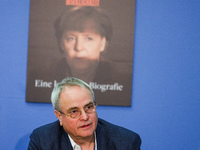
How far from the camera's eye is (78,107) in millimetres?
1374

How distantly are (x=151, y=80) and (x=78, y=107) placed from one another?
1.02 metres

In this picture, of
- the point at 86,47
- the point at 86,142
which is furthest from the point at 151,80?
the point at 86,142

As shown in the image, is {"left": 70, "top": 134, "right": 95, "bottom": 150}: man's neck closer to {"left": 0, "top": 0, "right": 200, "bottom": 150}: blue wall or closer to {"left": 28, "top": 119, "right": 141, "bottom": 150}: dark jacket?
{"left": 28, "top": 119, "right": 141, "bottom": 150}: dark jacket

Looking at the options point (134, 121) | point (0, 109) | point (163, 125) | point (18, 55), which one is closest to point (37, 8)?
point (18, 55)

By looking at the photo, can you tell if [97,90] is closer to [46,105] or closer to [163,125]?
[46,105]

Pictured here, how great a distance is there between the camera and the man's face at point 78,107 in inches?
54.1

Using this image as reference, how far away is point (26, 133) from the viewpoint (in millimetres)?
2174

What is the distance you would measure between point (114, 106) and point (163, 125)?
49cm

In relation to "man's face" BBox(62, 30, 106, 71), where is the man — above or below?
below

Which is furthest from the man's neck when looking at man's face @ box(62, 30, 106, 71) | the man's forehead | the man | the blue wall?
man's face @ box(62, 30, 106, 71)

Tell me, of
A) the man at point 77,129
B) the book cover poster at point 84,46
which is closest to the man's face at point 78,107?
the man at point 77,129

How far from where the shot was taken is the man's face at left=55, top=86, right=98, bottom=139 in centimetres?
138

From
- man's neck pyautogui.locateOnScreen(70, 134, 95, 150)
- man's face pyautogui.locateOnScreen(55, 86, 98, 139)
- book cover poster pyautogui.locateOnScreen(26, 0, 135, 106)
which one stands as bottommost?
man's neck pyautogui.locateOnScreen(70, 134, 95, 150)

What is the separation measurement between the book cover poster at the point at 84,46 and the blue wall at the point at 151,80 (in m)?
0.09
